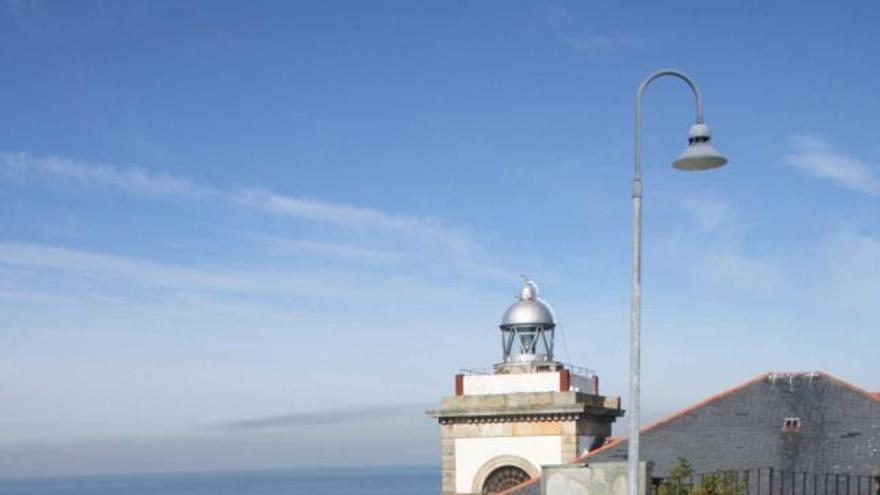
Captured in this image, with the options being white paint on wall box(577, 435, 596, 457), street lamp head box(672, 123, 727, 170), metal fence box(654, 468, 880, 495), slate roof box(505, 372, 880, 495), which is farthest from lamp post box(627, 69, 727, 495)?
white paint on wall box(577, 435, 596, 457)

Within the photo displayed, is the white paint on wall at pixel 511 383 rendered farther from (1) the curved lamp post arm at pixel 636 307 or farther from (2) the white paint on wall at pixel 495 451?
(1) the curved lamp post arm at pixel 636 307

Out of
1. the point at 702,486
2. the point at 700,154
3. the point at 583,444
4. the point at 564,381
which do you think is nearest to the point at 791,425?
the point at 583,444

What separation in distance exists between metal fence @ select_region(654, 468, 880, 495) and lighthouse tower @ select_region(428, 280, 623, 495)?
7826 mm

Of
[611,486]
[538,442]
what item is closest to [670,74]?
[611,486]

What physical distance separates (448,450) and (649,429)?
24.3 ft

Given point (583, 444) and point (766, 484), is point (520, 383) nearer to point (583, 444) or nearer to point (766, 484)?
point (583, 444)

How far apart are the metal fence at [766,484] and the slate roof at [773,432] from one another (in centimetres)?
41

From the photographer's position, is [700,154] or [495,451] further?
[495,451]

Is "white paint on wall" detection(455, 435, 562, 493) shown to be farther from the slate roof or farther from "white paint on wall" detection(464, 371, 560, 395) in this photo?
the slate roof

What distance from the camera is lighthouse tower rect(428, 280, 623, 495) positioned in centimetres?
3272

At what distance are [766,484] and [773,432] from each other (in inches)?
101

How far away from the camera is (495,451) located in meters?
33.7

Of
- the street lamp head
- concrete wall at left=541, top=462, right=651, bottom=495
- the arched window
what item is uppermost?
the street lamp head

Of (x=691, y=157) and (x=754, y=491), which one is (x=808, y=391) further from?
(x=691, y=157)
